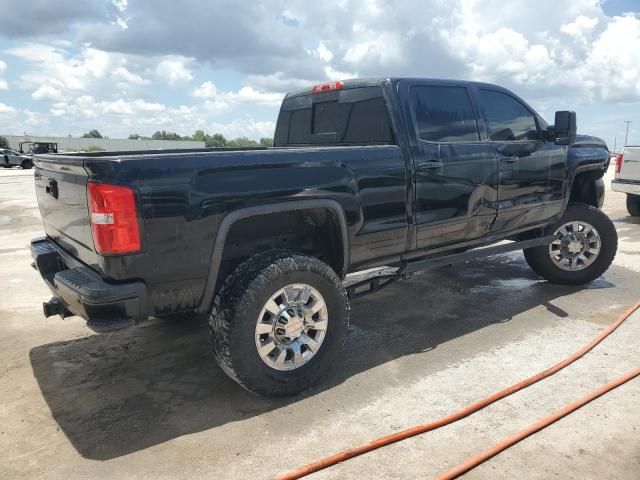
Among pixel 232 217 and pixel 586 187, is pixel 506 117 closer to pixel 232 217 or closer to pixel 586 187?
pixel 586 187

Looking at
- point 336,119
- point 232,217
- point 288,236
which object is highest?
point 336,119

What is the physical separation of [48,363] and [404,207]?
2.86 metres

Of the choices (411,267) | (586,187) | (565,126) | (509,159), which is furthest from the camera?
(586,187)

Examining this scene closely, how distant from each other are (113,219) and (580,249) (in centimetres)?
477

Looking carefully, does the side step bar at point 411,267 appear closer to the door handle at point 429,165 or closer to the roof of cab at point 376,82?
the door handle at point 429,165

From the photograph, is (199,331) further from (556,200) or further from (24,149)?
(24,149)

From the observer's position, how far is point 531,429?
2854 millimetres

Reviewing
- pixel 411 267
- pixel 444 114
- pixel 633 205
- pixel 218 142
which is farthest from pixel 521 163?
pixel 218 142

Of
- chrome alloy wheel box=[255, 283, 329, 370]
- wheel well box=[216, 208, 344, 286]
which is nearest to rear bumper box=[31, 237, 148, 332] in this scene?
wheel well box=[216, 208, 344, 286]

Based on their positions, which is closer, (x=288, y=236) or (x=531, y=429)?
(x=531, y=429)

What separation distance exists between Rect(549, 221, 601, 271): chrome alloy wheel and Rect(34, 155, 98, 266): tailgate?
4512mm

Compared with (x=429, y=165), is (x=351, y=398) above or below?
below

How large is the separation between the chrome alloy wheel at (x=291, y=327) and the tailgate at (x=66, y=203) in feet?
3.41

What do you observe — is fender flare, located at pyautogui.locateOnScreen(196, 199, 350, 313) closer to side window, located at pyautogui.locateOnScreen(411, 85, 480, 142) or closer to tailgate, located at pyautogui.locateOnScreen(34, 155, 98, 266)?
tailgate, located at pyautogui.locateOnScreen(34, 155, 98, 266)
